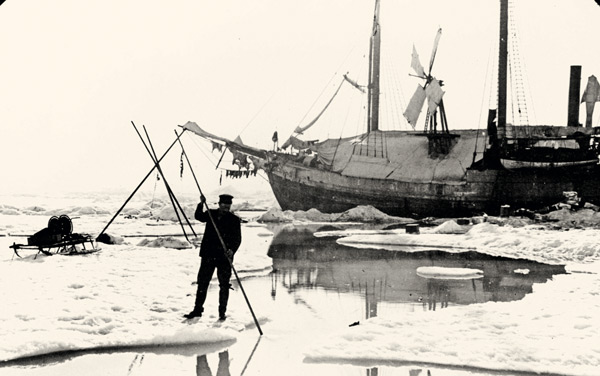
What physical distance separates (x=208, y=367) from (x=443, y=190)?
34.7m

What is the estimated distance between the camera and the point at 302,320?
767 centimetres

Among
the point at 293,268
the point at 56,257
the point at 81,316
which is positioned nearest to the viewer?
the point at 81,316

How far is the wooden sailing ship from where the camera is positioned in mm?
36125

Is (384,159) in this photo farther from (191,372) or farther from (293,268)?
(191,372)

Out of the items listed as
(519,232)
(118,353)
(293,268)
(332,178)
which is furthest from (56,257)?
(332,178)

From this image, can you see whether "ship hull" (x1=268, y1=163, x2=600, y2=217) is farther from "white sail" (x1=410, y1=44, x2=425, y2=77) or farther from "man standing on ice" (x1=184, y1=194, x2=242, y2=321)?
"man standing on ice" (x1=184, y1=194, x2=242, y2=321)

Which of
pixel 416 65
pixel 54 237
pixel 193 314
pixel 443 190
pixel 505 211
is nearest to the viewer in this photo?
pixel 193 314

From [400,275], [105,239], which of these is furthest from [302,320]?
[105,239]

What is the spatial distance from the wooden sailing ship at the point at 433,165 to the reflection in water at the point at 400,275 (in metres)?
21.0

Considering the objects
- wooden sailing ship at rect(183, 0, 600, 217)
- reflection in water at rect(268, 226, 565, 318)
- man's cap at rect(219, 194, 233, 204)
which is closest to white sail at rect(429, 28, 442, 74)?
wooden sailing ship at rect(183, 0, 600, 217)

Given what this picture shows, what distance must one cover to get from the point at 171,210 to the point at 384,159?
1588 centimetres

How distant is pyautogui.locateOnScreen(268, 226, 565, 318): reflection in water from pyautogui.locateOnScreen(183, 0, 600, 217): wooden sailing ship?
2098cm

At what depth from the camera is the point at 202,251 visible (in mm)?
7527

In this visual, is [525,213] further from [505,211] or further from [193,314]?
[193,314]
